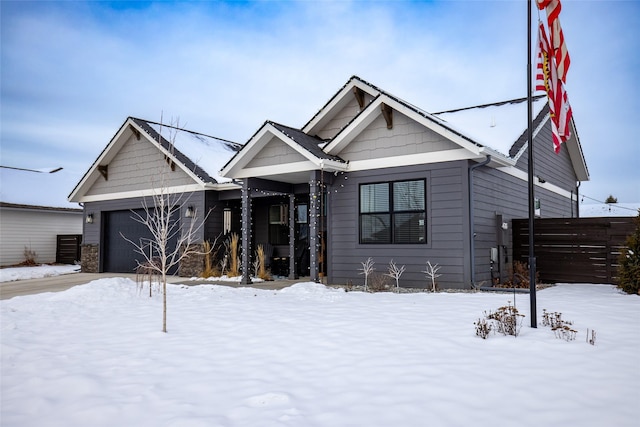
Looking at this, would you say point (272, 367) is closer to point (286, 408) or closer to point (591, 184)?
point (286, 408)

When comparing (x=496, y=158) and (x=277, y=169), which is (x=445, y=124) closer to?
(x=496, y=158)

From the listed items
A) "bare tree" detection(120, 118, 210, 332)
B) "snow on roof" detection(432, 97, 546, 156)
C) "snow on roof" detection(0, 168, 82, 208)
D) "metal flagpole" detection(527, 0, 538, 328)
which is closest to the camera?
"metal flagpole" detection(527, 0, 538, 328)

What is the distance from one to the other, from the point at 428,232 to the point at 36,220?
61.1 feet

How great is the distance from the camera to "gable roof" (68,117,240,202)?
14.6m

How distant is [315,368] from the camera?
13.8 feet

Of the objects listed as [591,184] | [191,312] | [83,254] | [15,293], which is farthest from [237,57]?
[591,184]

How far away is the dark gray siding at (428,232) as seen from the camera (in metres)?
9.33

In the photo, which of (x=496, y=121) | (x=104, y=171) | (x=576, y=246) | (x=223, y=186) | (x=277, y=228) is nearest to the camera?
(x=576, y=246)

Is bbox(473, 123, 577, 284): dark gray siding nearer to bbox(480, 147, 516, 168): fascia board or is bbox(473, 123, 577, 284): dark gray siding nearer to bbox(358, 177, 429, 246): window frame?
bbox(480, 147, 516, 168): fascia board

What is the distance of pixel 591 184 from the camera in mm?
58375

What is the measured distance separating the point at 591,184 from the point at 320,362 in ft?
210

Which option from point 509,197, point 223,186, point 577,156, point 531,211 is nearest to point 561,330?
point 531,211

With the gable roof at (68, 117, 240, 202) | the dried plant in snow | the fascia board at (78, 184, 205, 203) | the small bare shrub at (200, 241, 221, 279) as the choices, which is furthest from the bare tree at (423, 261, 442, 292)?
the fascia board at (78, 184, 205, 203)

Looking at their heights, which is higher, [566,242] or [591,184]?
[591,184]
